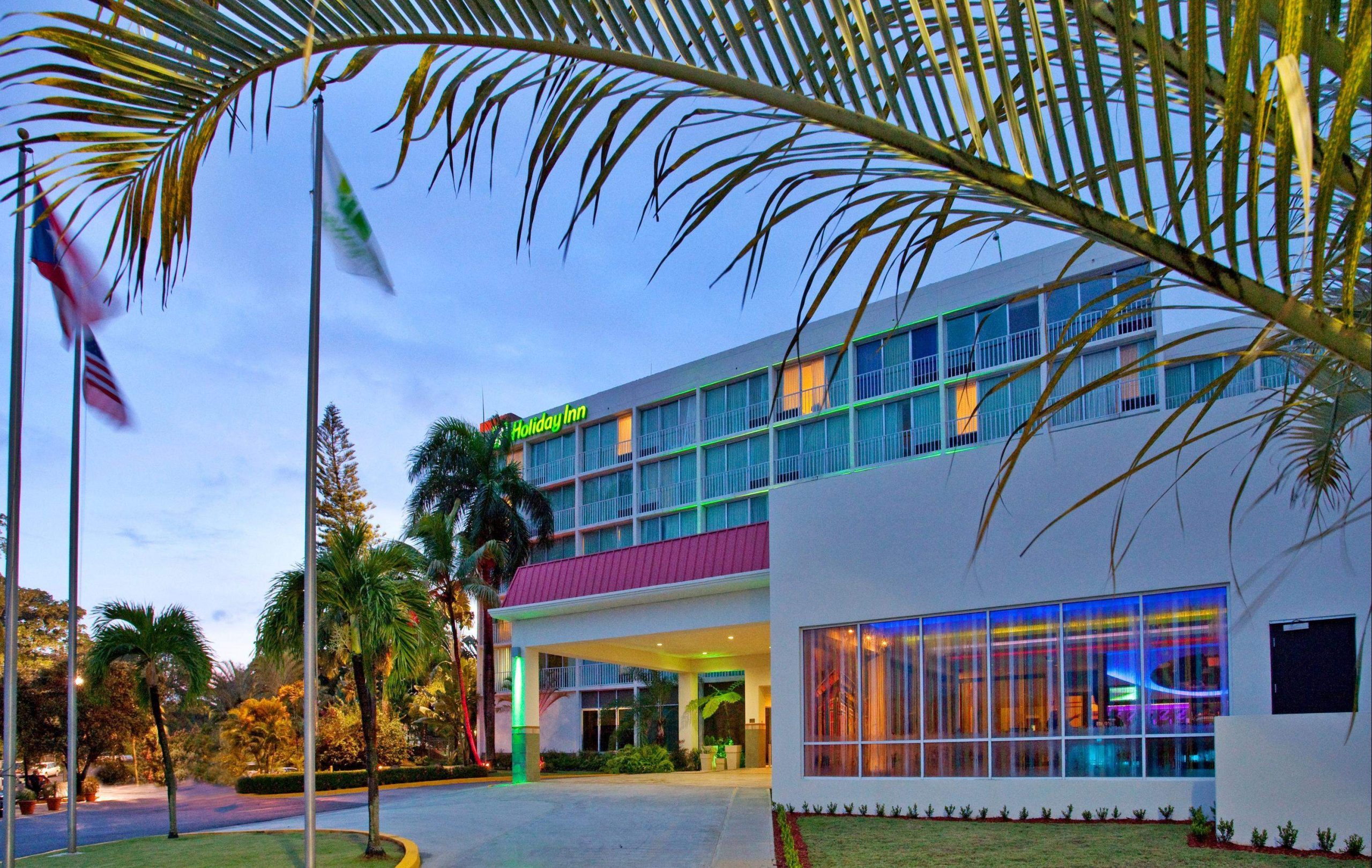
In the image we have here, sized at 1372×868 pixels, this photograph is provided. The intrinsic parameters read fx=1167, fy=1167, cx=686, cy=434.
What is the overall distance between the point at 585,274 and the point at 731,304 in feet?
9.98

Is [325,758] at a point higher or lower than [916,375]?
lower

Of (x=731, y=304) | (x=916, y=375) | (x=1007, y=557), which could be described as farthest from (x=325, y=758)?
(x=731, y=304)

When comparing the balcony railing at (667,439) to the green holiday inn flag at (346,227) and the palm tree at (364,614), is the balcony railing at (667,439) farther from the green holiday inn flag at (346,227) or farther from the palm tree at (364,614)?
the green holiday inn flag at (346,227)

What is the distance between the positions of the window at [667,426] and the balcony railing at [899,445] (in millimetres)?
7717

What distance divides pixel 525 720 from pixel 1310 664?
66.9 ft

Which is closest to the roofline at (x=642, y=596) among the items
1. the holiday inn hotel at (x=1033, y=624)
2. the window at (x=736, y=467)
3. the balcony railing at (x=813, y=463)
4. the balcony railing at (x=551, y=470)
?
the holiday inn hotel at (x=1033, y=624)

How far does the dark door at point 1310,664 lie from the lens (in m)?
13.1

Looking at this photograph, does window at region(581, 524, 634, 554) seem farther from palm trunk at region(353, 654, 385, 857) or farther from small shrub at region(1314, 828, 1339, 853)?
small shrub at region(1314, 828, 1339, 853)

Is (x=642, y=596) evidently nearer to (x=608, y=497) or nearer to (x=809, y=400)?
(x=809, y=400)

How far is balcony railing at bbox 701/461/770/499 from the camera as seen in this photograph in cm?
4178

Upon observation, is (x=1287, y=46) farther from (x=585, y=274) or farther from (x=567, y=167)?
(x=585, y=274)

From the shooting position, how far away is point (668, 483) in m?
45.6

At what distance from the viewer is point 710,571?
22.4 metres

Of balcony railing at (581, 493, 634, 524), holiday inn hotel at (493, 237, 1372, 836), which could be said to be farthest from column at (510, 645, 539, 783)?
balcony railing at (581, 493, 634, 524)
